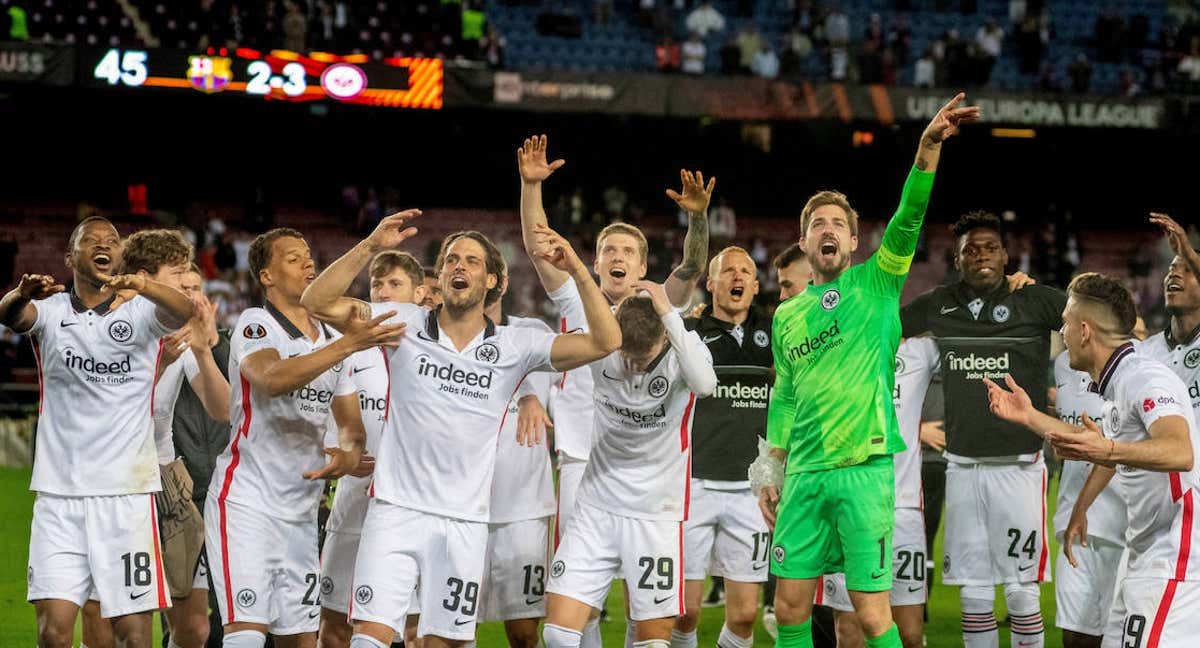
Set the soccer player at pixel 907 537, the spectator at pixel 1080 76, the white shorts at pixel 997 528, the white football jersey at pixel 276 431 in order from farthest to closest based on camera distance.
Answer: the spectator at pixel 1080 76, the white shorts at pixel 997 528, the soccer player at pixel 907 537, the white football jersey at pixel 276 431

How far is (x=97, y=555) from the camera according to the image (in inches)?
272

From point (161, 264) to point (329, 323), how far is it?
45.4 inches

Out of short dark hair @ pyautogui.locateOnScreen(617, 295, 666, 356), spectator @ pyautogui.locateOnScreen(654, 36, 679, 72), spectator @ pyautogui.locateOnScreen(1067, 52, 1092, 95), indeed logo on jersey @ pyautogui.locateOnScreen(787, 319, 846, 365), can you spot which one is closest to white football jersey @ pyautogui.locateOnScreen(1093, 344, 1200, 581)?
indeed logo on jersey @ pyautogui.locateOnScreen(787, 319, 846, 365)

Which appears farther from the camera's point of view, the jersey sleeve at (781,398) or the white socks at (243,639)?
the jersey sleeve at (781,398)

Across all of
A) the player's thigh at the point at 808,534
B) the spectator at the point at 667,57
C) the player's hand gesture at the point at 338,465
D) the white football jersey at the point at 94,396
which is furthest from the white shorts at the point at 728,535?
the spectator at the point at 667,57

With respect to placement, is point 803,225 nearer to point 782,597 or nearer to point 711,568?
point 782,597

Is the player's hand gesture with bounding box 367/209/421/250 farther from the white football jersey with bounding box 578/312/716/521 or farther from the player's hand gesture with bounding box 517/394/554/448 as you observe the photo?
the player's hand gesture with bounding box 517/394/554/448

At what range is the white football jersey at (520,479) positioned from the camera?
25.8ft

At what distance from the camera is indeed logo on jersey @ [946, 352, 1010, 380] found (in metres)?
8.55

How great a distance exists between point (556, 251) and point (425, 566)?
1.57 meters

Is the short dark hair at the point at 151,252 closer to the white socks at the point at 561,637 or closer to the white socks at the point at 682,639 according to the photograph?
the white socks at the point at 561,637

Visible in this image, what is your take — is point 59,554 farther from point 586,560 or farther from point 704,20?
point 704,20

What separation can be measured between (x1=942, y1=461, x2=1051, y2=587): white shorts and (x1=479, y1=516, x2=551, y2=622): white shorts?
2425 millimetres

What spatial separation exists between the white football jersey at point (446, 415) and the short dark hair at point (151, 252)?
1.33 m
